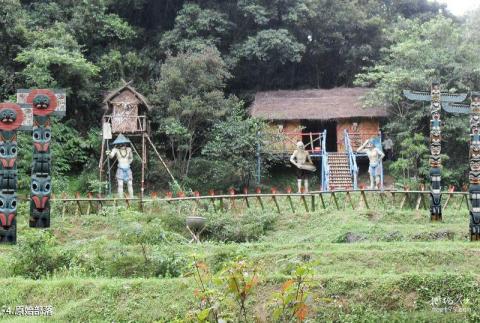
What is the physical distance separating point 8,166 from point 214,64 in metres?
15.0

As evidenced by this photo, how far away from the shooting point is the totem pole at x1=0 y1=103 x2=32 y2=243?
17.5 m

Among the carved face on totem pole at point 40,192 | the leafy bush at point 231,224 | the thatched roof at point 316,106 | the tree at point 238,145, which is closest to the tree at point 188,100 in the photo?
the tree at point 238,145

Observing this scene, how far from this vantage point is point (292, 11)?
117ft

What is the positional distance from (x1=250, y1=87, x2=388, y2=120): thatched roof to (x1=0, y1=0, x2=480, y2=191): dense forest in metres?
0.88

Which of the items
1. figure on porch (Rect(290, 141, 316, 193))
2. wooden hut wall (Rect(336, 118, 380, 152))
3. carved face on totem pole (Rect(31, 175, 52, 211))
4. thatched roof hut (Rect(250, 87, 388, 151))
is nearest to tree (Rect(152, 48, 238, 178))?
thatched roof hut (Rect(250, 87, 388, 151))

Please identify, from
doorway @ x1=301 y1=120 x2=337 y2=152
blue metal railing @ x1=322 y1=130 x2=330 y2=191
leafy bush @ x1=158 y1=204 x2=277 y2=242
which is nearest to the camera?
leafy bush @ x1=158 y1=204 x2=277 y2=242

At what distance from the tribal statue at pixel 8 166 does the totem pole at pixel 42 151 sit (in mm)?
780

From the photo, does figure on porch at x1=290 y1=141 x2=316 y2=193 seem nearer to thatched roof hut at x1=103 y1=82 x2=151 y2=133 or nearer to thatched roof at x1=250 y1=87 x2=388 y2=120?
thatched roof at x1=250 y1=87 x2=388 y2=120

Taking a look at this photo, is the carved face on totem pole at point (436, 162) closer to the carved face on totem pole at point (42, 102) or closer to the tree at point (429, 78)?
the tree at point (429, 78)

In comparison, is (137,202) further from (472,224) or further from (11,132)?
(472,224)

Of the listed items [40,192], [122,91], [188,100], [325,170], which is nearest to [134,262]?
[40,192]

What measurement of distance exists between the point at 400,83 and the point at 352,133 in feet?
11.5

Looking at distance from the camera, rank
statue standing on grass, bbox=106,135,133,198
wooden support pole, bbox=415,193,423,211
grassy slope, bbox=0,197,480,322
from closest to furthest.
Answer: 1. grassy slope, bbox=0,197,480,322
2. wooden support pole, bbox=415,193,423,211
3. statue standing on grass, bbox=106,135,133,198

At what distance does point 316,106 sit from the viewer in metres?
32.7
